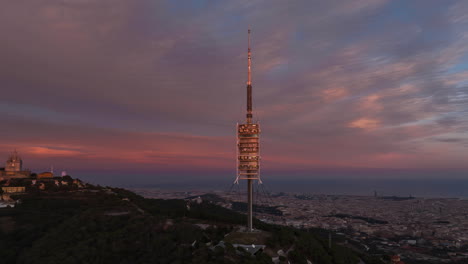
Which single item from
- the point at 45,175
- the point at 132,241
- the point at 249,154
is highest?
the point at 249,154

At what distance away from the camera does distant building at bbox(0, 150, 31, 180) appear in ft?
367

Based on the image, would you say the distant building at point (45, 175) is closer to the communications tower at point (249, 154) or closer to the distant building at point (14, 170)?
the distant building at point (14, 170)

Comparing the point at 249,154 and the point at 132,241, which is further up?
the point at 249,154

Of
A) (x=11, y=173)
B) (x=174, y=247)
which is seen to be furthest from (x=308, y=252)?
(x=11, y=173)

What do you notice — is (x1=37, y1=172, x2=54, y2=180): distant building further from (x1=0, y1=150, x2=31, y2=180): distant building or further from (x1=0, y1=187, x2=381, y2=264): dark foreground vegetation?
(x1=0, y1=187, x2=381, y2=264): dark foreground vegetation

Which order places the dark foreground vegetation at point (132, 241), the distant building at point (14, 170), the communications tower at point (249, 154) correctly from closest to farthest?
the dark foreground vegetation at point (132, 241) → the communications tower at point (249, 154) → the distant building at point (14, 170)

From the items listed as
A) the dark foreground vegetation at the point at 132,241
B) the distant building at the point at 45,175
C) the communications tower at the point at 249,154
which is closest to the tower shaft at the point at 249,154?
the communications tower at the point at 249,154

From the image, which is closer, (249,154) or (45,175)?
(249,154)

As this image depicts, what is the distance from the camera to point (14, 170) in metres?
117

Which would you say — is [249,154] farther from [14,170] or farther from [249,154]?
[14,170]

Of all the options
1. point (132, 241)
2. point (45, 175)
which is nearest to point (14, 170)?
point (45, 175)

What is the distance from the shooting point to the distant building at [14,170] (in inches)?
4405

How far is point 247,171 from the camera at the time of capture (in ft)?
147

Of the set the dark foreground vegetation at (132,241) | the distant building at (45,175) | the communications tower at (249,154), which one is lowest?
the dark foreground vegetation at (132,241)
